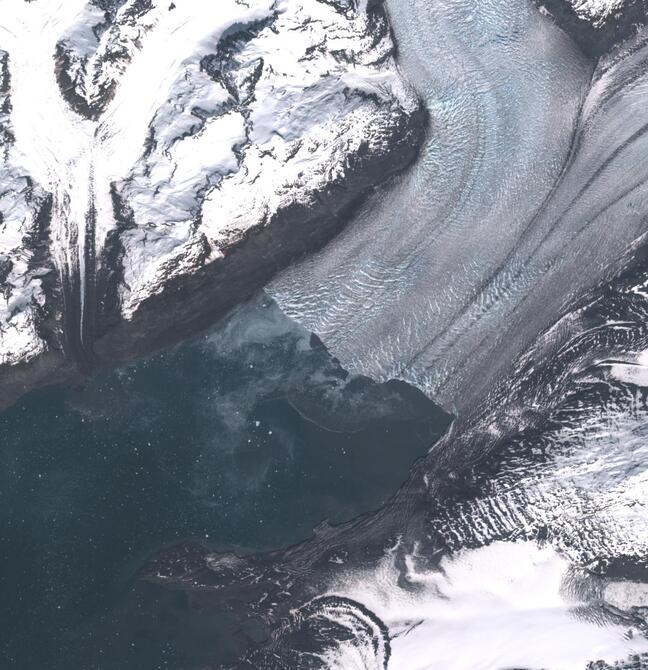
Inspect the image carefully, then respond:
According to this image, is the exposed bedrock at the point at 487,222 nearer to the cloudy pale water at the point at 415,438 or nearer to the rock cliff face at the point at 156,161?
the cloudy pale water at the point at 415,438

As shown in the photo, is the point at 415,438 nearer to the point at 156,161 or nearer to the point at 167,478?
the point at 167,478

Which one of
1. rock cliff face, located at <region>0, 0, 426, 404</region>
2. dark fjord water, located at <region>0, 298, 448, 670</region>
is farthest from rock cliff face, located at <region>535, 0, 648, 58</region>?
dark fjord water, located at <region>0, 298, 448, 670</region>

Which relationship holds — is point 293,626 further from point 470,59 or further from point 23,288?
point 470,59

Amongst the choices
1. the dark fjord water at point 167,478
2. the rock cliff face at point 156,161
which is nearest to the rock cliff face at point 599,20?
the rock cliff face at point 156,161

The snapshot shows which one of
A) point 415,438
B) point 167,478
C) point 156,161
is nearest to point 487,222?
Result: point 415,438

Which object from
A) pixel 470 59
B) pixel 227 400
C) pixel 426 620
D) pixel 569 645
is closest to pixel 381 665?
pixel 426 620

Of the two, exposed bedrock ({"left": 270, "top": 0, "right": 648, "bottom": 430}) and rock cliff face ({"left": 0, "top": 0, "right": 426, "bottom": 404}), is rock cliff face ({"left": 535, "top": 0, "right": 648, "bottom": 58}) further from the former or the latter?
rock cliff face ({"left": 0, "top": 0, "right": 426, "bottom": 404})

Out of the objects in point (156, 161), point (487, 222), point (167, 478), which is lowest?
point (167, 478)
